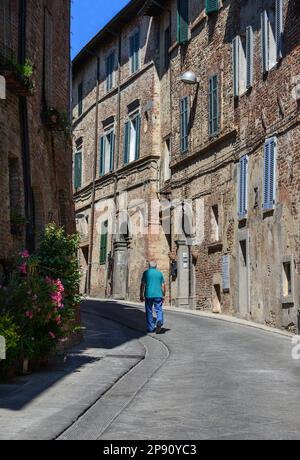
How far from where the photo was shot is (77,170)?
121ft

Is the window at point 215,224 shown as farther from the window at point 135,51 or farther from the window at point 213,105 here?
the window at point 135,51

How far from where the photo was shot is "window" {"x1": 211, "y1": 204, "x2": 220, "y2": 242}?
76.9ft

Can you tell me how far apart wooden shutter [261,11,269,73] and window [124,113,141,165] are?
11.0 meters

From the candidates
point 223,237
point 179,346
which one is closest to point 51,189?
point 179,346

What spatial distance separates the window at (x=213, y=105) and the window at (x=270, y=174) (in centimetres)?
421

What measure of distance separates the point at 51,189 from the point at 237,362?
498 centimetres

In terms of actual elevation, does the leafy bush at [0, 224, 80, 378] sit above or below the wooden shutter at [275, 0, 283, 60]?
below

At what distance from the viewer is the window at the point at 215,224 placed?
76.9 feet

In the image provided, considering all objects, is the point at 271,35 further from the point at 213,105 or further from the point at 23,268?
the point at 23,268

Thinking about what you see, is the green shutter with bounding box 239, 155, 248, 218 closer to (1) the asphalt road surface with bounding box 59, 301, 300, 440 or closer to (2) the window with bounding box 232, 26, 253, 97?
(2) the window with bounding box 232, 26, 253, 97

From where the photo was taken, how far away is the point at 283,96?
18.8 metres

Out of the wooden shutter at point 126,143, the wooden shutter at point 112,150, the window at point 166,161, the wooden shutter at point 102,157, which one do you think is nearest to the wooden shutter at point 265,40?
the window at point 166,161

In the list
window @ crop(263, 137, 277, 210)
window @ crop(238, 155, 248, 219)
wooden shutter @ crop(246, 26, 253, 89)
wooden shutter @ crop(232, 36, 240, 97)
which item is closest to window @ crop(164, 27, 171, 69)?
wooden shutter @ crop(232, 36, 240, 97)

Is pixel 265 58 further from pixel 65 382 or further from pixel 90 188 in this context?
pixel 90 188
